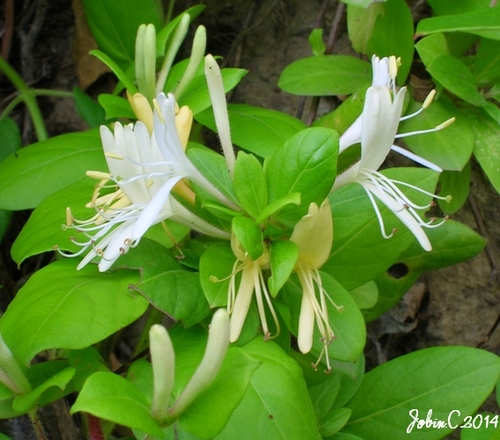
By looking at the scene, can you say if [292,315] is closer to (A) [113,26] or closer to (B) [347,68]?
(B) [347,68]

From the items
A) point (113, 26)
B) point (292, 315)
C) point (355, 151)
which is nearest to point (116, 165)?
point (292, 315)

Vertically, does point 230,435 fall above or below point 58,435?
above

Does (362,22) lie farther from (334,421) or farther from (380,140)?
(334,421)

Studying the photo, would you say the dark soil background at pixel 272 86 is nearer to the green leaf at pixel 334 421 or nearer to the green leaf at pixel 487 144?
the green leaf at pixel 487 144

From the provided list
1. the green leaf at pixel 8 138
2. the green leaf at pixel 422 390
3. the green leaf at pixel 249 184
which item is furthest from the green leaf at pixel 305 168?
the green leaf at pixel 8 138

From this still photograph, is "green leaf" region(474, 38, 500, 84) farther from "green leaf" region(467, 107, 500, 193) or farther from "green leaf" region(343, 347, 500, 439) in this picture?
"green leaf" region(343, 347, 500, 439)

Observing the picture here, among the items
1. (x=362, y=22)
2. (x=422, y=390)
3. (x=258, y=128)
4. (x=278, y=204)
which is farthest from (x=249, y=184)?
(x=362, y=22)
